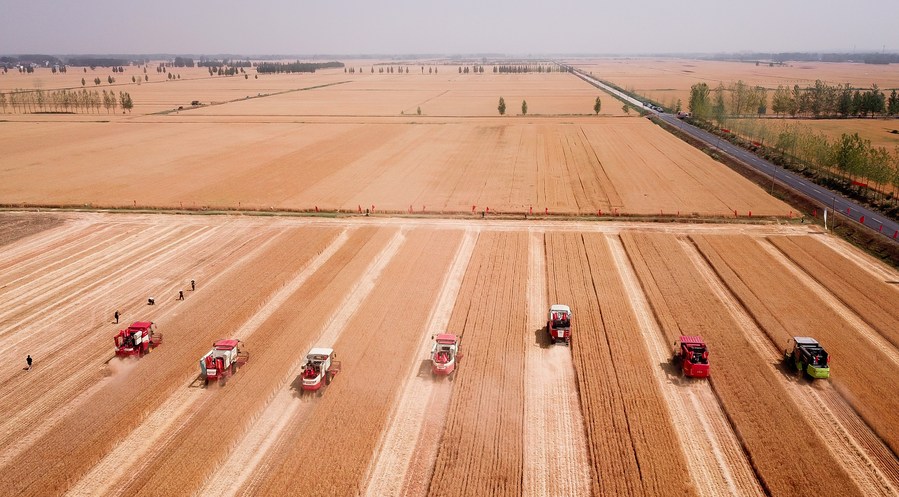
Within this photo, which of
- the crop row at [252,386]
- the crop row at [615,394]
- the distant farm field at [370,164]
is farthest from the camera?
the distant farm field at [370,164]

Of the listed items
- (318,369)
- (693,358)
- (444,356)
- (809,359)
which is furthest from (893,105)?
(318,369)

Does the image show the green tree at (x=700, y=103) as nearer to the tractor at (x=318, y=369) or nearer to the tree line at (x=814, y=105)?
the tree line at (x=814, y=105)

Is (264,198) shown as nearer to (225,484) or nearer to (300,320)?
(300,320)

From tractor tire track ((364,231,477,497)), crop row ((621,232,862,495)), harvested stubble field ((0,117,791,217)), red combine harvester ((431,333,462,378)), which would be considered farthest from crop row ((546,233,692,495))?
harvested stubble field ((0,117,791,217))

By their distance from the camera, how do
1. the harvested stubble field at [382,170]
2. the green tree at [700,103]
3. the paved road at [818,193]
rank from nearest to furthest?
the paved road at [818,193], the harvested stubble field at [382,170], the green tree at [700,103]

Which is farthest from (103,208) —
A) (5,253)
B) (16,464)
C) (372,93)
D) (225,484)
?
(372,93)

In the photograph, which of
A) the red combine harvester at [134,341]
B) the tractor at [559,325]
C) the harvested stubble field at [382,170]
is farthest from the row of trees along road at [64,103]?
the tractor at [559,325]

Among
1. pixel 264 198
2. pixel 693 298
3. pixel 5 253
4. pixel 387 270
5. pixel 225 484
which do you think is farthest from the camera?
pixel 264 198
